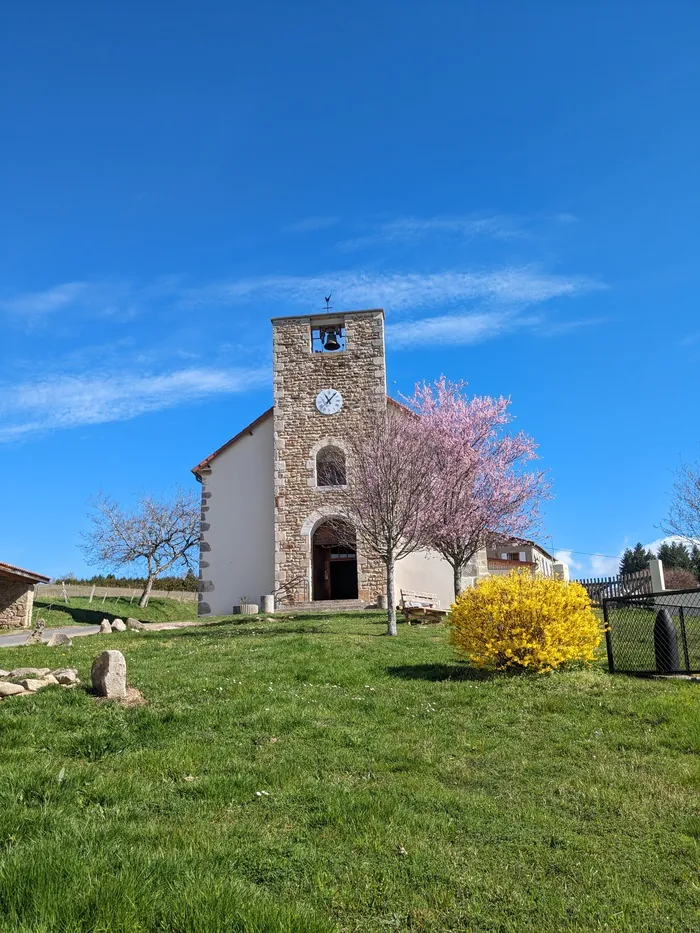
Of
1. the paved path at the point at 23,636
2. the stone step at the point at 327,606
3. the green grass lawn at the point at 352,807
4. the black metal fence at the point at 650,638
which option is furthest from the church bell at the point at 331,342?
the green grass lawn at the point at 352,807

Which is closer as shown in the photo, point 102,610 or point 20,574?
point 20,574

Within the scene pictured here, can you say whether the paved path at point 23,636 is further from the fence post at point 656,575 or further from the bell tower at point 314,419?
the fence post at point 656,575

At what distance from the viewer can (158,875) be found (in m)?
3.88

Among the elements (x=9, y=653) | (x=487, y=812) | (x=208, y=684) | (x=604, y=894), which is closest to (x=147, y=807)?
(x=487, y=812)

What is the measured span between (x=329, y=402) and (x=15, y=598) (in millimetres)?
13140

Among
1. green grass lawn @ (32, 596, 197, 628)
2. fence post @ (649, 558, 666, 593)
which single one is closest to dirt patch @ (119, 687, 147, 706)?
fence post @ (649, 558, 666, 593)

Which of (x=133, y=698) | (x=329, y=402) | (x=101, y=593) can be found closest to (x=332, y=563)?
(x=329, y=402)

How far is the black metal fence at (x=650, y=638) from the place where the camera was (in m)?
10.1

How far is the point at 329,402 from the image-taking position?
1048 inches

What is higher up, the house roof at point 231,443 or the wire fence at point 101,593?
the house roof at point 231,443

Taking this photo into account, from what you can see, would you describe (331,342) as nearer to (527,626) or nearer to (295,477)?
(295,477)

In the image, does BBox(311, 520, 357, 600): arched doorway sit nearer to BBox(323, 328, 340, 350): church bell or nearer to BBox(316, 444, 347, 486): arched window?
BBox(316, 444, 347, 486): arched window

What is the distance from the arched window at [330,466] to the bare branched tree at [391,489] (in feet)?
22.4

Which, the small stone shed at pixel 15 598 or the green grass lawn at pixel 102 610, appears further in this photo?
the green grass lawn at pixel 102 610
